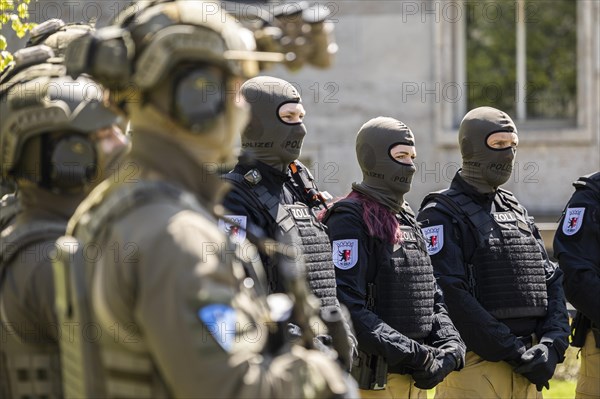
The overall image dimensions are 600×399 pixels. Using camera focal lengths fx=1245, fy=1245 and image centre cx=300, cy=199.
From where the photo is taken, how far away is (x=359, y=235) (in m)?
6.70

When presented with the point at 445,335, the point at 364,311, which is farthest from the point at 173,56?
the point at 445,335

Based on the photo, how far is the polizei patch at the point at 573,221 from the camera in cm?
754

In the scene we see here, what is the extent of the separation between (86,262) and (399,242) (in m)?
3.61

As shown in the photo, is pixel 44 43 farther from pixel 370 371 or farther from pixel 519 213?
pixel 519 213

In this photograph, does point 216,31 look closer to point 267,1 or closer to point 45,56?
point 45,56

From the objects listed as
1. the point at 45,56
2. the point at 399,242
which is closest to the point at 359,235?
the point at 399,242

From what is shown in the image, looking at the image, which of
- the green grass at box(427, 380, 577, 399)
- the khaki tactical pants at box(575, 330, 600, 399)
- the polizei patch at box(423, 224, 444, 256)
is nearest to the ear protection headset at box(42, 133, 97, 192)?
the polizei patch at box(423, 224, 444, 256)

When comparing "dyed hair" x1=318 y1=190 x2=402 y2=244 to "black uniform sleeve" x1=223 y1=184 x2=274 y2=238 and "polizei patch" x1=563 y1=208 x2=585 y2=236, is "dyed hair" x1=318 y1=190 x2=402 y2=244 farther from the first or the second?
"polizei patch" x1=563 y1=208 x2=585 y2=236

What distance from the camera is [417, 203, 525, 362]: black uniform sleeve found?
23.2 feet

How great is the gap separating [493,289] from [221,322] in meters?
4.41

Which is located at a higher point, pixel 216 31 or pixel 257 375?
pixel 216 31

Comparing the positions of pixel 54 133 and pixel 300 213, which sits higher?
pixel 54 133

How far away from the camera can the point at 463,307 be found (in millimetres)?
7168

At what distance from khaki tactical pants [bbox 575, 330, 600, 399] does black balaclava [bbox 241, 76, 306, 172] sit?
7.93ft
